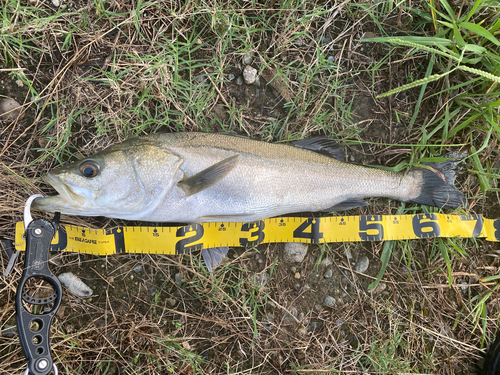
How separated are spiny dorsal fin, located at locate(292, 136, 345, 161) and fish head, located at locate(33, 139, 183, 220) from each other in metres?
1.21

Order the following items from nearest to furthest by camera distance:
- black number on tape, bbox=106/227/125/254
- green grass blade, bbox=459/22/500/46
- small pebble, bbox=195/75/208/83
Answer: green grass blade, bbox=459/22/500/46
black number on tape, bbox=106/227/125/254
small pebble, bbox=195/75/208/83

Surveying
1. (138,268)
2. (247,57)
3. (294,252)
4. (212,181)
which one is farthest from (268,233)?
(247,57)

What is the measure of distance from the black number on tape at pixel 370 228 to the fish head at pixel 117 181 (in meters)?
1.90

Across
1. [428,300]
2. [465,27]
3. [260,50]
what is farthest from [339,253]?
[465,27]

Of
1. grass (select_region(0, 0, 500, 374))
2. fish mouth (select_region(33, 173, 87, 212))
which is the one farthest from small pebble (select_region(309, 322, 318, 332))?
fish mouth (select_region(33, 173, 87, 212))

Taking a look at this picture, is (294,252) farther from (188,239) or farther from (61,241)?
(61,241)

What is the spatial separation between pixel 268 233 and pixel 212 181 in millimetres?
888

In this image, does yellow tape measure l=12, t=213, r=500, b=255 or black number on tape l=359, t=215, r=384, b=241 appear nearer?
yellow tape measure l=12, t=213, r=500, b=255

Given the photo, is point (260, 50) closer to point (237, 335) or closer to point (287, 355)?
point (237, 335)

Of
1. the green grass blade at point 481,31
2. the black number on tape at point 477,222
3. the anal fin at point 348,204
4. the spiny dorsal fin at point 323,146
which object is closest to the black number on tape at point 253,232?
the anal fin at point 348,204

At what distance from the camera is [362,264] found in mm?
3340

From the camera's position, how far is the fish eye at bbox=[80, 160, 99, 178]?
2.52m

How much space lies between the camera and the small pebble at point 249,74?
3237 mm

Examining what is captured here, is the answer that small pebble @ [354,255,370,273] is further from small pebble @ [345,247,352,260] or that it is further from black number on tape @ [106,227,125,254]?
black number on tape @ [106,227,125,254]
